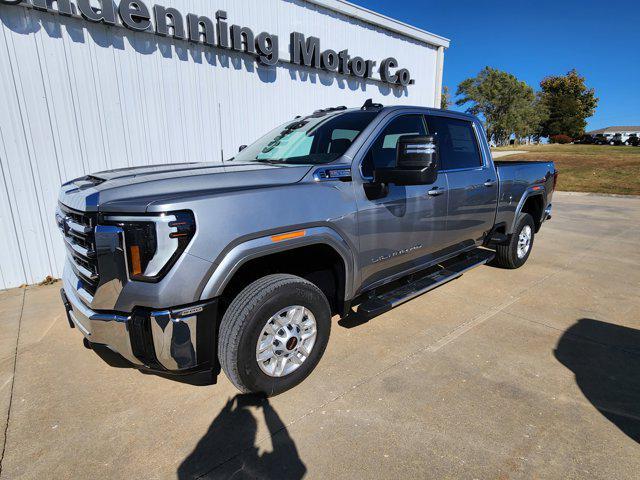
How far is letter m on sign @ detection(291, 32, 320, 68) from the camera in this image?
7230mm

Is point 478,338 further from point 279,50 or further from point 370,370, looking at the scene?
point 279,50

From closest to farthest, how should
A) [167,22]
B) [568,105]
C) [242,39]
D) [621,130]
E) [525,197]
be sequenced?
[525,197], [167,22], [242,39], [568,105], [621,130]

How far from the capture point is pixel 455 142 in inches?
163

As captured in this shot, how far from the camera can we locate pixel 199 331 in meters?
2.21

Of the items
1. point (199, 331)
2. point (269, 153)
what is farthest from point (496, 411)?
point (269, 153)

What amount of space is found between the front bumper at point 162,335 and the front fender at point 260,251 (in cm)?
11

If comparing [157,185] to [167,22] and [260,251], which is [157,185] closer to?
[260,251]

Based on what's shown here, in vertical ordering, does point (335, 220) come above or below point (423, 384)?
above

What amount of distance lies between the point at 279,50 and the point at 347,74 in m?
1.79

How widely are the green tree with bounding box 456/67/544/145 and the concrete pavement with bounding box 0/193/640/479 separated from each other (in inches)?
2153

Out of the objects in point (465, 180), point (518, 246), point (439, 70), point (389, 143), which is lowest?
point (518, 246)

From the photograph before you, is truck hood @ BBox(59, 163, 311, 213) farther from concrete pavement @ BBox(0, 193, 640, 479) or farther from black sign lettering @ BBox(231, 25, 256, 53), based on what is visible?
black sign lettering @ BBox(231, 25, 256, 53)

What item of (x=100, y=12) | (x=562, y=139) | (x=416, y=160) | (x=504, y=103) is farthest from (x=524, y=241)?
(x=562, y=139)

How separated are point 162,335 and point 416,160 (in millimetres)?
1975
